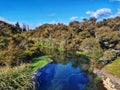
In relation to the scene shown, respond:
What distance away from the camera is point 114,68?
53.9m

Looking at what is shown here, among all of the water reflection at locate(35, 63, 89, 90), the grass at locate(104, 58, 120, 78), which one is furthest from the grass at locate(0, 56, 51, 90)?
the grass at locate(104, 58, 120, 78)

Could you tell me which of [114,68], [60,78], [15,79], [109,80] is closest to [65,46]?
[60,78]

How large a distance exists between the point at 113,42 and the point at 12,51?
114 ft

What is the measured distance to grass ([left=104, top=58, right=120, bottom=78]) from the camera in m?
50.8

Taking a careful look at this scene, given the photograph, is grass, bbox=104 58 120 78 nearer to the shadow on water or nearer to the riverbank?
the riverbank

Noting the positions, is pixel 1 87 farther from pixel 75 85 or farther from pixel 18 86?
pixel 75 85

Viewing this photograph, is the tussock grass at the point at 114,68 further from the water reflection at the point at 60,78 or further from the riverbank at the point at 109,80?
the water reflection at the point at 60,78

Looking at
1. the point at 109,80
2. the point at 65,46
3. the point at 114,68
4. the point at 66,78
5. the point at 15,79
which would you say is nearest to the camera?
the point at 15,79

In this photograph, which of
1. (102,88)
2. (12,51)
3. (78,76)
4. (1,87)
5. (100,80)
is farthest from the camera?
(12,51)

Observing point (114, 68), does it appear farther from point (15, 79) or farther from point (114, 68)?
point (15, 79)

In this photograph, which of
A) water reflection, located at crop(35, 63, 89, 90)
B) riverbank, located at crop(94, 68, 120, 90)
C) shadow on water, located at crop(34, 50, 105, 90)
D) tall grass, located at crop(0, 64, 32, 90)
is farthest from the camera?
water reflection, located at crop(35, 63, 89, 90)

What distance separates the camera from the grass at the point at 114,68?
50797 millimetres

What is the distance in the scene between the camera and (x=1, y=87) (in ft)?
95.9

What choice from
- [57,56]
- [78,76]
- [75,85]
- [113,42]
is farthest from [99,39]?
[75,85]
